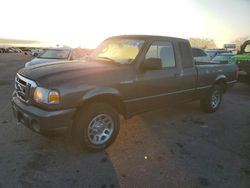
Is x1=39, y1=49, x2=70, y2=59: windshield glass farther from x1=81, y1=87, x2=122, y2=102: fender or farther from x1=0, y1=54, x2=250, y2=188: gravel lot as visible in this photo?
x1=81, y1=87, x2=122, y2=102: fender

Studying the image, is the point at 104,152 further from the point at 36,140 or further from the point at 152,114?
the point at 152,114

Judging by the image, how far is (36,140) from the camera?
4535 mm

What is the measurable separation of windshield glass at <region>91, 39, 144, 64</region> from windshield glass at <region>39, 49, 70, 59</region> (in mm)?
5933

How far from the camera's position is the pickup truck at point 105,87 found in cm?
362

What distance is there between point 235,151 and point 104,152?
7.74 feet

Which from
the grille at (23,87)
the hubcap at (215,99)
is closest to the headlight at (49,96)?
the grille at (23,87)

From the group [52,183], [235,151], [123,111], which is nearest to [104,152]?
[123,111]

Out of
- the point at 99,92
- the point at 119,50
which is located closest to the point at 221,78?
the point at 119,50

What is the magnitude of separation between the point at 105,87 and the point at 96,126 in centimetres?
71

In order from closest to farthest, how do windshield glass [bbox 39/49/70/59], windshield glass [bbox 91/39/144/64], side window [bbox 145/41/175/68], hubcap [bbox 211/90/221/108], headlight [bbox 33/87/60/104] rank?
headlight [bbox 33/87/60/104] → windshield glass [bbox 91/39/144/64] → side window [bbox 145/41/175/68] → hubcap [bbox 211/90/221/108] → windshield glass [bbox 39/49/70/59]

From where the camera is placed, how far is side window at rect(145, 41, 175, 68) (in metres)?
4.84

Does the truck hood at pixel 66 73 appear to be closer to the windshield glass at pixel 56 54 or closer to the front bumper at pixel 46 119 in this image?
the front bumper at pixel 46 119

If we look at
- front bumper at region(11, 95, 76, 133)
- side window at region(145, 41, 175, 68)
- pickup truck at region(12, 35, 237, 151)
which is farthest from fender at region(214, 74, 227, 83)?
front bumper at region(11, 95, 76, 133)

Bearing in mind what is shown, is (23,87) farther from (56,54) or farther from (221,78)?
(56,54)
